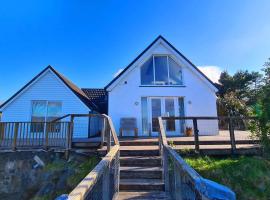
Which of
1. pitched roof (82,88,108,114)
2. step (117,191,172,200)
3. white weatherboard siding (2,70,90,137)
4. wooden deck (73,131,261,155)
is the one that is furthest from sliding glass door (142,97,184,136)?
step (117,191,172,200)

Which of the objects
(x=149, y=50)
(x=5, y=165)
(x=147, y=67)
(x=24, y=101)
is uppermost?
(x=149, y=50)

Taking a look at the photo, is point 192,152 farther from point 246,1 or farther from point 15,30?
point 15,30

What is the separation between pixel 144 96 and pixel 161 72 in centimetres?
200

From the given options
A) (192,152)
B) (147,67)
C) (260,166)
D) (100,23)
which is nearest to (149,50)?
(147,67)

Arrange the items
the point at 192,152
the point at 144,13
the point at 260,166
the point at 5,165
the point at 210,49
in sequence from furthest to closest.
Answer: the point at 210,49 → the point at 144,13 → the point at 5,165 → the point at 192,152 → the point at 260,166

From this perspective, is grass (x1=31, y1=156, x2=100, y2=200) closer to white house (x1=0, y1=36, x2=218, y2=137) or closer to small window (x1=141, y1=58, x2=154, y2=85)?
white house (x1=0, y1=36, x2=218, y2=137)

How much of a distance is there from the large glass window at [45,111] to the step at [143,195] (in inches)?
387

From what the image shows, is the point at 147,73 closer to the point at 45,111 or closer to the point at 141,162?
the point at 45,111

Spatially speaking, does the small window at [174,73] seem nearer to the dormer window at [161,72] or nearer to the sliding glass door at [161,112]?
the dormer window at [161,72]

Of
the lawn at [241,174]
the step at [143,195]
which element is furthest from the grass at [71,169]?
the lawn at [241,174]

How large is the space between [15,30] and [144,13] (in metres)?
8.51

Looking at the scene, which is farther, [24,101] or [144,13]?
[24,101]

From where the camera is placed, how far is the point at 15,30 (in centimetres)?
1404

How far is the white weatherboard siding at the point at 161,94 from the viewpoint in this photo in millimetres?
13438
